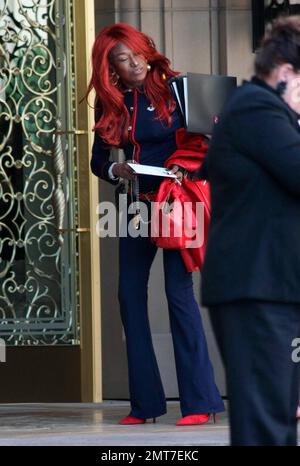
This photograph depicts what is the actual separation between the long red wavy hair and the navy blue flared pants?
54 cm

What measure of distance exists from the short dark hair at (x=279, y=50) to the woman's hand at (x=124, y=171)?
2.13m

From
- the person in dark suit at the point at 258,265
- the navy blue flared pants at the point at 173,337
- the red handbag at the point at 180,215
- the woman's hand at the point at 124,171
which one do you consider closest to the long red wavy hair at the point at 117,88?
the woman's hand at the point at 124,171

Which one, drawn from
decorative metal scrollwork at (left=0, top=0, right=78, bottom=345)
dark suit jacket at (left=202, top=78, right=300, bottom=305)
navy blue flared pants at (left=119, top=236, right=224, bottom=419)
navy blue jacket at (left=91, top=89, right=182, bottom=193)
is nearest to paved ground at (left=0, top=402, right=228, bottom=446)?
navy blue flared pants at (left=119, top=236, right=224, bottom=419)

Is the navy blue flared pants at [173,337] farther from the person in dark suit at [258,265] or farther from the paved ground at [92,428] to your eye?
the person in dark suit at [258,265]

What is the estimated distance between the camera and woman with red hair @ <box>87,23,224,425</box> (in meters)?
6.04

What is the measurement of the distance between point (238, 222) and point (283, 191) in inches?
6.3

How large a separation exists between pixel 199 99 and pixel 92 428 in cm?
165

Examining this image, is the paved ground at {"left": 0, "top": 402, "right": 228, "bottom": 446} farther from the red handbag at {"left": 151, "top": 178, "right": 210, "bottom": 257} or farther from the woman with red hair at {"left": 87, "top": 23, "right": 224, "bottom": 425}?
the red handbag at {"left": 151, "top": 178, "right": 210, "bottom": 257}

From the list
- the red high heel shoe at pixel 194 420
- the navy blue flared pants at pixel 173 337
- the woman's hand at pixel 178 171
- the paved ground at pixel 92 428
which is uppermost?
the woman's hand at pixel 178 171

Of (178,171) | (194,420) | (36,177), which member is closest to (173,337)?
(194,420)

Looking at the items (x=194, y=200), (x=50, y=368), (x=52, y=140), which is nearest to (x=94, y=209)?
(x=52, y=140)

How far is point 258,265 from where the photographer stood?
3688mm

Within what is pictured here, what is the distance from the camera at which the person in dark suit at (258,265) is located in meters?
3.68

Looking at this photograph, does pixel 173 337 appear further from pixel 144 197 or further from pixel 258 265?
pixel 258 265
